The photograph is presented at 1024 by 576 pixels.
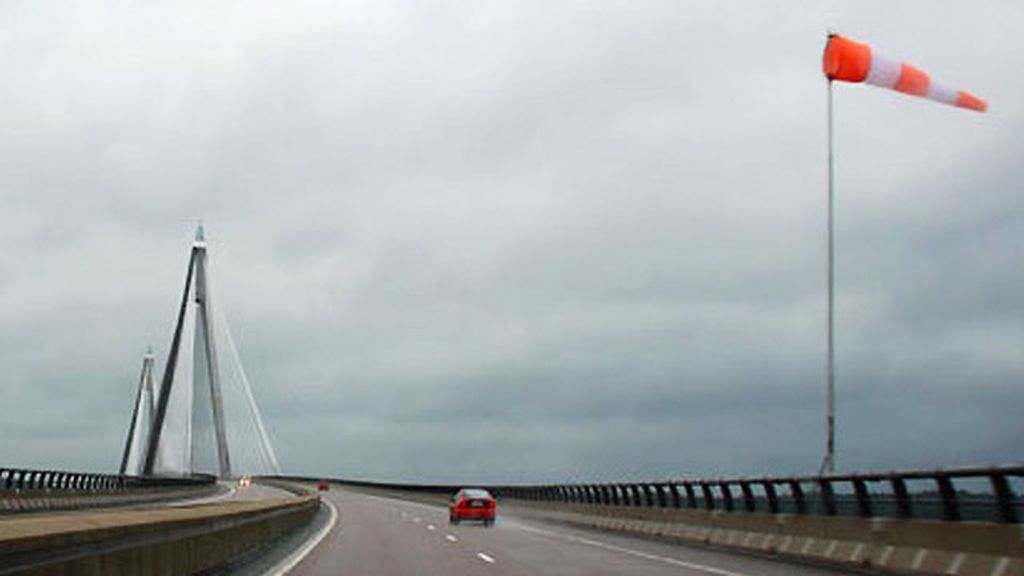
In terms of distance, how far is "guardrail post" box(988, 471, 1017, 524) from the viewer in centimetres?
1945

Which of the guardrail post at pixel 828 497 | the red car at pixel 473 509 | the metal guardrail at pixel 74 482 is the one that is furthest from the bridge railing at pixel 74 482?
the guardrail post at pixel 828 497

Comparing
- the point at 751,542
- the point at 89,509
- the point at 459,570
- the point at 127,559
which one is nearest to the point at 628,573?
the point at 459,570

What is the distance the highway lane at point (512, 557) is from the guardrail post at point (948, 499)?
2.74m

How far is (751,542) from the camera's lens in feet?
103

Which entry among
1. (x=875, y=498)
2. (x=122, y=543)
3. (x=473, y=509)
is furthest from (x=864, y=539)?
(x=473, y=509)

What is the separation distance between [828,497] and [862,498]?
1856mm

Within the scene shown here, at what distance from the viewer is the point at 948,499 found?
21.3m

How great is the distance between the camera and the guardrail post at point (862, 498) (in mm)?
24688

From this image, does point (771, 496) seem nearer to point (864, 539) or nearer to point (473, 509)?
point (864, 539)

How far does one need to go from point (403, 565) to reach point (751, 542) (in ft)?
33.4

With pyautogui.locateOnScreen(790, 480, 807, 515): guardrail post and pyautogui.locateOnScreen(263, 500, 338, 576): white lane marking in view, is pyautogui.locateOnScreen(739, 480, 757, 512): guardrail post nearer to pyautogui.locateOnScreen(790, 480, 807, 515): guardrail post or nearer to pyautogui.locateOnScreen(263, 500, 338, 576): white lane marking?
pyautogui.locateOnScreen(790, 480, 807, 515): guardrail post

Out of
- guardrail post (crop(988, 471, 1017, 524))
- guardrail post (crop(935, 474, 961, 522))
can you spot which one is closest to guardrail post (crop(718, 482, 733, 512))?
guardrail post (crop(935, 474, 961, 522))

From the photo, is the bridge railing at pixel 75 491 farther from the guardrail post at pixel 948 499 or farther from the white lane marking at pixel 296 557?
the guardrail post at pixel 948 499

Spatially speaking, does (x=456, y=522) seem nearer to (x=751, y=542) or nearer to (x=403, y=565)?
(x=751, y=542)
